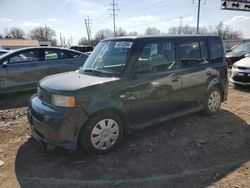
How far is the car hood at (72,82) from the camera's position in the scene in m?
3.43

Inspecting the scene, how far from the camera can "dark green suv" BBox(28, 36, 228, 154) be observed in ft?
11.0

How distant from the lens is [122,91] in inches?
145

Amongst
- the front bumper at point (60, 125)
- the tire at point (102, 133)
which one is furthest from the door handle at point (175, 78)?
the front bumper at point (60, 125)

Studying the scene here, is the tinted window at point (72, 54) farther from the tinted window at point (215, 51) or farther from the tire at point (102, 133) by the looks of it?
the tire at point (102, 133)

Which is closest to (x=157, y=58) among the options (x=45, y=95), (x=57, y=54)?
(x=45, y=95)

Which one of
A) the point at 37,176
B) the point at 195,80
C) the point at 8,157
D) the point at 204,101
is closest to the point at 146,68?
the point at 195,80

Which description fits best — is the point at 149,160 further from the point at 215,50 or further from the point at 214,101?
the point at 215,50

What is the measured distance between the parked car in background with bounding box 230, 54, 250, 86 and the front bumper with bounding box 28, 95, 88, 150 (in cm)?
631

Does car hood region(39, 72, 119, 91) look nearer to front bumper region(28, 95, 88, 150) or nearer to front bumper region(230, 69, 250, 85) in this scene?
front bumper region(28, 95, 88, 150)

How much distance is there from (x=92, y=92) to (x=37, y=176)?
1337mm

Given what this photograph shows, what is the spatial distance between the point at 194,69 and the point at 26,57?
4982 millimetres

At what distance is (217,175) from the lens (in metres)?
3.15

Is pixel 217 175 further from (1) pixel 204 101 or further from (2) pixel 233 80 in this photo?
(2) pixel 233 80

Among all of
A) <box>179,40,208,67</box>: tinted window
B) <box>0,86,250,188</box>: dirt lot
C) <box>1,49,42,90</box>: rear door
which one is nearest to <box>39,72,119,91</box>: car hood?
<box>0,86,250,188</box>: dirt lot
